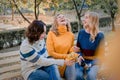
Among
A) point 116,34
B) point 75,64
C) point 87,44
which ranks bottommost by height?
point 75,64

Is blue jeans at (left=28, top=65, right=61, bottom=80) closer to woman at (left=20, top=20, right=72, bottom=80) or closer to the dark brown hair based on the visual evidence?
woman at (left=20, top=20, right=72, bottom=80)

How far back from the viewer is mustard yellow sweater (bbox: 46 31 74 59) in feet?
11.9

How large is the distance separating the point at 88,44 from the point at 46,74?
2.47ft

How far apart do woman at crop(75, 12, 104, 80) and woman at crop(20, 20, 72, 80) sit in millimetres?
346

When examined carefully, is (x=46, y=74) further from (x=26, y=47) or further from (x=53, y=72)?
(x=26, y=47)

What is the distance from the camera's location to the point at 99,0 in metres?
11.2

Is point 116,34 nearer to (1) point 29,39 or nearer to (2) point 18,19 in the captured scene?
(1) point 29,39

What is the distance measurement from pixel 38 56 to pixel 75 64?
1.90ft

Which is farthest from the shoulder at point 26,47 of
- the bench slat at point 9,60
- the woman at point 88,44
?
the bench slat at point 9,60

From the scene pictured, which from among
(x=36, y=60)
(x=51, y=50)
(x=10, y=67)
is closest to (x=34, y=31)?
(x=36, y=60)

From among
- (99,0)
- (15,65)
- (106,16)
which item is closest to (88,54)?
(15,65)

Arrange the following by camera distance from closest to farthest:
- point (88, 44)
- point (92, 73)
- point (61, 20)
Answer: point (92, 73)
point (88, 44)
point (61, 20)

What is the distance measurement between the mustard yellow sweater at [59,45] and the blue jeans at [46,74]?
397 mm

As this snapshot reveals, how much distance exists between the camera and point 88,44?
357 centimetres
